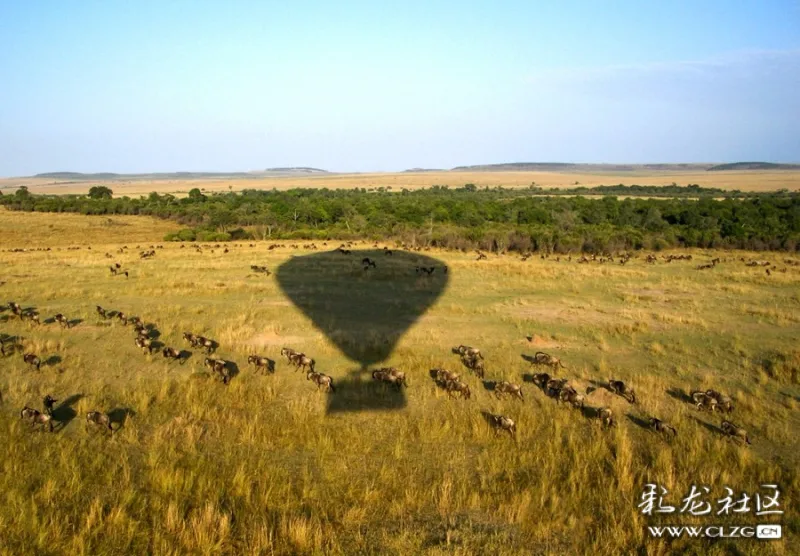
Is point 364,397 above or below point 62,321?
below

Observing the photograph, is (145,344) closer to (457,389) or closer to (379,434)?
(379,434)

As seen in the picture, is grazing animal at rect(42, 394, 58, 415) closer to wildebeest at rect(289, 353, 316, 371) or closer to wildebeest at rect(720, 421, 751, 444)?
wildebeest at rect(289, 353, 316, 371)

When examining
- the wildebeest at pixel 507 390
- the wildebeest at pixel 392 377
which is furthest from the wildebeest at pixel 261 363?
the wildebeest at pixel 507 390

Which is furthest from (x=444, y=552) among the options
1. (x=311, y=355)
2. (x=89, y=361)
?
(x=89, y=361)

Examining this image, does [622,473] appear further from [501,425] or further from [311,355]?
[311,355]

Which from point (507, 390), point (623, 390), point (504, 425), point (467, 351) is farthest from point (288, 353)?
point (623, 390)

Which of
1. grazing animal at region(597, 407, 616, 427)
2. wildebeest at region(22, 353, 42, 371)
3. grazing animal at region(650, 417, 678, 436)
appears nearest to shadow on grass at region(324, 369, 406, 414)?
grazing animal at region(597, 407, 616, 427)

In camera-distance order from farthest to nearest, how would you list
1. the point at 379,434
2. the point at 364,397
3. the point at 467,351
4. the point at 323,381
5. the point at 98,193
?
1. the point at 98,193
2. the point at 467,351
3. the point at 323,381
4. the point at 364,397
5. the point at 379,434
